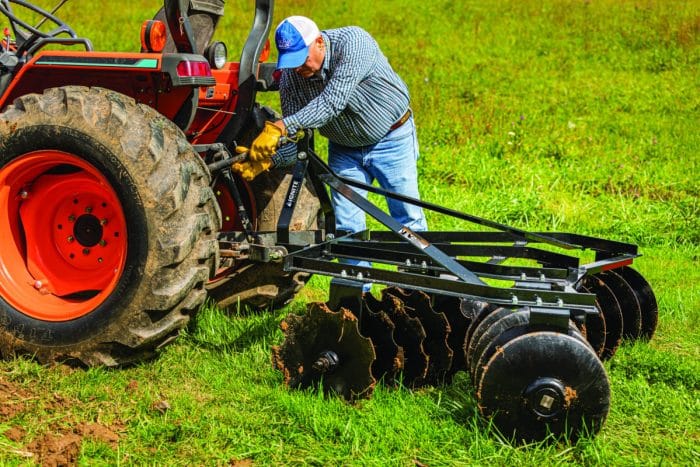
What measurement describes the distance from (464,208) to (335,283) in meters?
4.08

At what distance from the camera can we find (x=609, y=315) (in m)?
4.30

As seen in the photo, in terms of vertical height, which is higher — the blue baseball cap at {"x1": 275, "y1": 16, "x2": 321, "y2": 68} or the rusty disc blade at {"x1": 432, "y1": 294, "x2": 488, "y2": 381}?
the blue baseball cap at {"x1": 275, "y1": 16, "x2": 321, "y2": 68}

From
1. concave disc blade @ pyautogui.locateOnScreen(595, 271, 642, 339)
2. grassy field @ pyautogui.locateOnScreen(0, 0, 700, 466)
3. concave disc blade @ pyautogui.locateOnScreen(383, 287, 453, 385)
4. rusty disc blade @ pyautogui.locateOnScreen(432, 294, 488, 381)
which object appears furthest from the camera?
concave disc blade @ pyautogui.locateOnScreen(595, 271, 642, 339)

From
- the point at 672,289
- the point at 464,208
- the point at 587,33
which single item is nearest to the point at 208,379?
the point at 672,289

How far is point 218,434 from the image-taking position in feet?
11.5

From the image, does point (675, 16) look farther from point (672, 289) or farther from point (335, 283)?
point (335, 283)

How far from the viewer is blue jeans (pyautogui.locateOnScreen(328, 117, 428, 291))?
4.86 m

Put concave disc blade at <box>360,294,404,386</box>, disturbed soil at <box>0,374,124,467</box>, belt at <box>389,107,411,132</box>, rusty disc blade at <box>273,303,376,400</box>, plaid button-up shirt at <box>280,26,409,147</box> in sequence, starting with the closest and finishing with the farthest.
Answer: disturbed soil at <box>0,374,124,467</box> < rusty disc blade at <box>273,303,376,400</box> < concave disc blade at <box>360,294,404,386</box> < plaid button-up shirt at <box>280,26,409,147</box> < belt at <box>389,107,411,132</box>

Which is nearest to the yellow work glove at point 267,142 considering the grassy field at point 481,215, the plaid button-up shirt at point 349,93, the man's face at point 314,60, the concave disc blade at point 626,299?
the plaid button-up shirt at point 349,93

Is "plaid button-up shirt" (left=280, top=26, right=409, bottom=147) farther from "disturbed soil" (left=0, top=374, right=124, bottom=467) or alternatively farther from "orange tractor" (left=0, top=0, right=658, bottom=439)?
"disturbed soil" (left=0, top=374, right=124, bottom=467)

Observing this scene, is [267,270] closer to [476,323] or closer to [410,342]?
[410,342]

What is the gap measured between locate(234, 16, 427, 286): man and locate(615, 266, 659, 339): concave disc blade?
4.18ft

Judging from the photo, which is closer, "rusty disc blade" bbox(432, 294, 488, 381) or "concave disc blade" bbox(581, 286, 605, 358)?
"concave disc blade" bbox(581, 286, 605, 358)

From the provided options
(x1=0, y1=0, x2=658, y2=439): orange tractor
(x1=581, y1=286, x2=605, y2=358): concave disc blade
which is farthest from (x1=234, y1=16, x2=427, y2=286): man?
(x1=581, y1=286, x2=605, y2=358): concave disc blade
